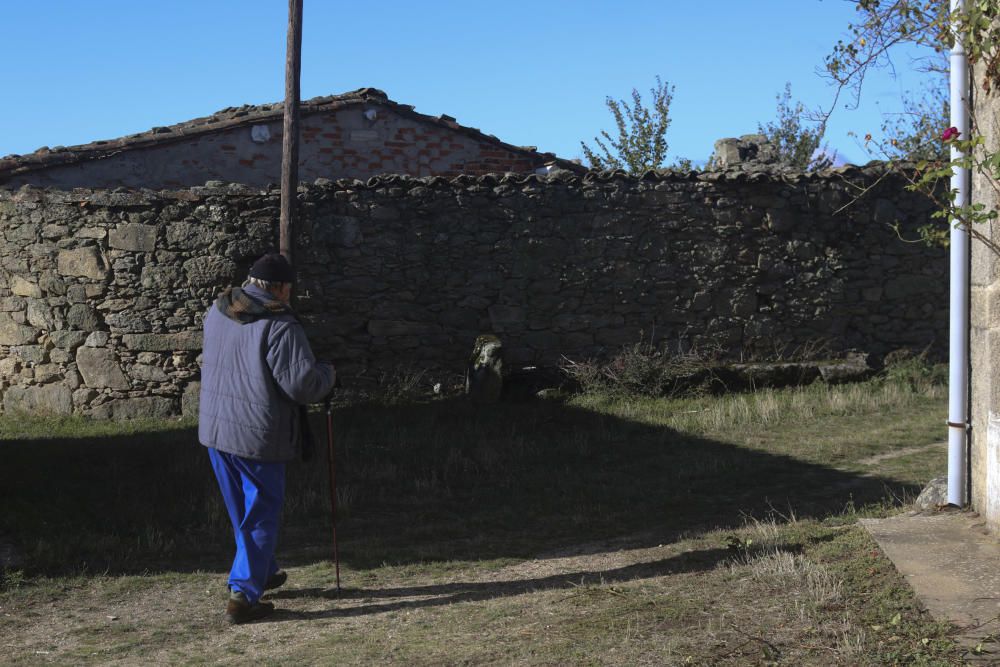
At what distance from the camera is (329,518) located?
7375 mm

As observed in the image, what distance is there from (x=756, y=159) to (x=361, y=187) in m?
7.15

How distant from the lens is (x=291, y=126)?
459 inches

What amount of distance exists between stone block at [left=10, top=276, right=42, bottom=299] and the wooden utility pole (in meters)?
Answer: 2.92

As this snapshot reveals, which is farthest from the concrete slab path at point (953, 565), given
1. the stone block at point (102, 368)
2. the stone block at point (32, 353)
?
the stone block at point (32, 353)

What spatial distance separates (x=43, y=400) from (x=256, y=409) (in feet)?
27.7

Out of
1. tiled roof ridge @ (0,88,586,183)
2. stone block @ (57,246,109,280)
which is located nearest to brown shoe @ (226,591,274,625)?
stone block @ (57,246,109,280)

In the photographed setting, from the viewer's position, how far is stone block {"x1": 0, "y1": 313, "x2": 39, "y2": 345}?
12.3m

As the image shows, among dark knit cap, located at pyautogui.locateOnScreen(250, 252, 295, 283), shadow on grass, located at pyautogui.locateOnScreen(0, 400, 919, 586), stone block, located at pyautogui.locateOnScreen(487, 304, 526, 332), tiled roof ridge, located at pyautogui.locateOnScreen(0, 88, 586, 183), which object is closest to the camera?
dark knit cap, located at pyautogui.locateOnScreen(250, 252, 295, 283)

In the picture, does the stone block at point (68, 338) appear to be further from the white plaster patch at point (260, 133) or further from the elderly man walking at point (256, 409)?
the elderly man walking at point (256, 409)

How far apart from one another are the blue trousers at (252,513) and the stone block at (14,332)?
8323 mm

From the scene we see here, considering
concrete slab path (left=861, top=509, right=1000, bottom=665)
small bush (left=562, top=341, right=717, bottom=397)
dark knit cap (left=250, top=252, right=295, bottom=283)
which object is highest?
dark knit cap (left=250, top=252, right=295, bottom=283)

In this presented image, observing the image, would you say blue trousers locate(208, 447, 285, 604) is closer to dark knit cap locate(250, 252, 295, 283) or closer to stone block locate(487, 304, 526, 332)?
dark knit cap locate(250, 252, 295, 283)

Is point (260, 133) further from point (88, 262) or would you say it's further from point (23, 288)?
point (23, 288)

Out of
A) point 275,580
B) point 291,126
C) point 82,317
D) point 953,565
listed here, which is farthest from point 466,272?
point 953,565
